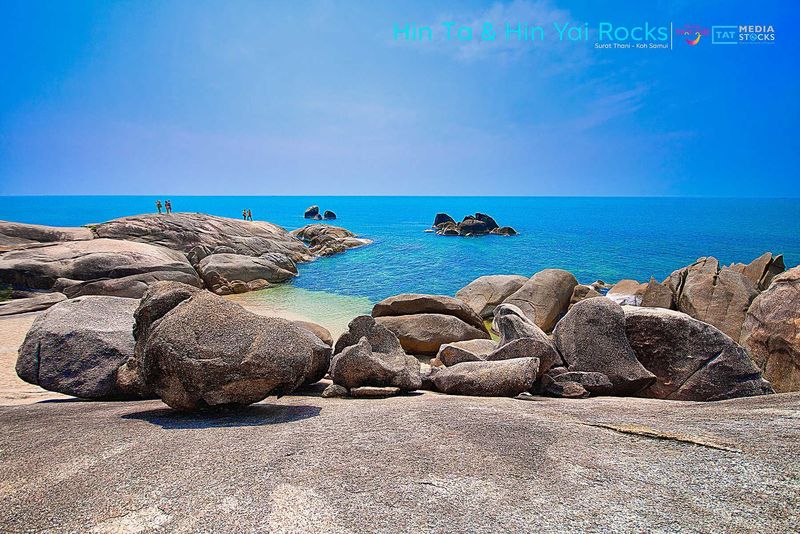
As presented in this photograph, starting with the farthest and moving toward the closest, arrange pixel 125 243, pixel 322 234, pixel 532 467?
pixel 322 234
pixel 125 243
pixel 532 467

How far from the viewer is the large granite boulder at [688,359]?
8.92 meters

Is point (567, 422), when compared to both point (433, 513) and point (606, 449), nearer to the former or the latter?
point (606, 449)

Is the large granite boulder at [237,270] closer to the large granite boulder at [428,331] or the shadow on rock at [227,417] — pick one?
the large granite boulder at [428,331]

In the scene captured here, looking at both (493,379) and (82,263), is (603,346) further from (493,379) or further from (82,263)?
(82,263)

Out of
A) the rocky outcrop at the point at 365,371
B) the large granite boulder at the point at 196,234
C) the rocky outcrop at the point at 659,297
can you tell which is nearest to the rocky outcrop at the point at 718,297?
the rocky outcrop at the point at 659,297

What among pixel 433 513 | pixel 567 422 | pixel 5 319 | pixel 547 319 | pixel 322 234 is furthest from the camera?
pixel 322 234

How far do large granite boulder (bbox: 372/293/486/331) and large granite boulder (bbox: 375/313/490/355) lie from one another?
44 centimetres

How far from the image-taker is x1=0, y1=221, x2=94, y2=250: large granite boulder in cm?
3180

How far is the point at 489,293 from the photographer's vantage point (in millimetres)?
26297

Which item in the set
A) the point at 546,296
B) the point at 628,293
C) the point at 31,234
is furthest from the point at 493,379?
the point at 31,234

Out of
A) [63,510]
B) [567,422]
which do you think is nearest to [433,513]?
[567,422]

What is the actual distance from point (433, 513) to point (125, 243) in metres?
34.8

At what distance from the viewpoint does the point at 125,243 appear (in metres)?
31.9

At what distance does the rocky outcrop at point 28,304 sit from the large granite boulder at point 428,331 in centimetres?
1817
